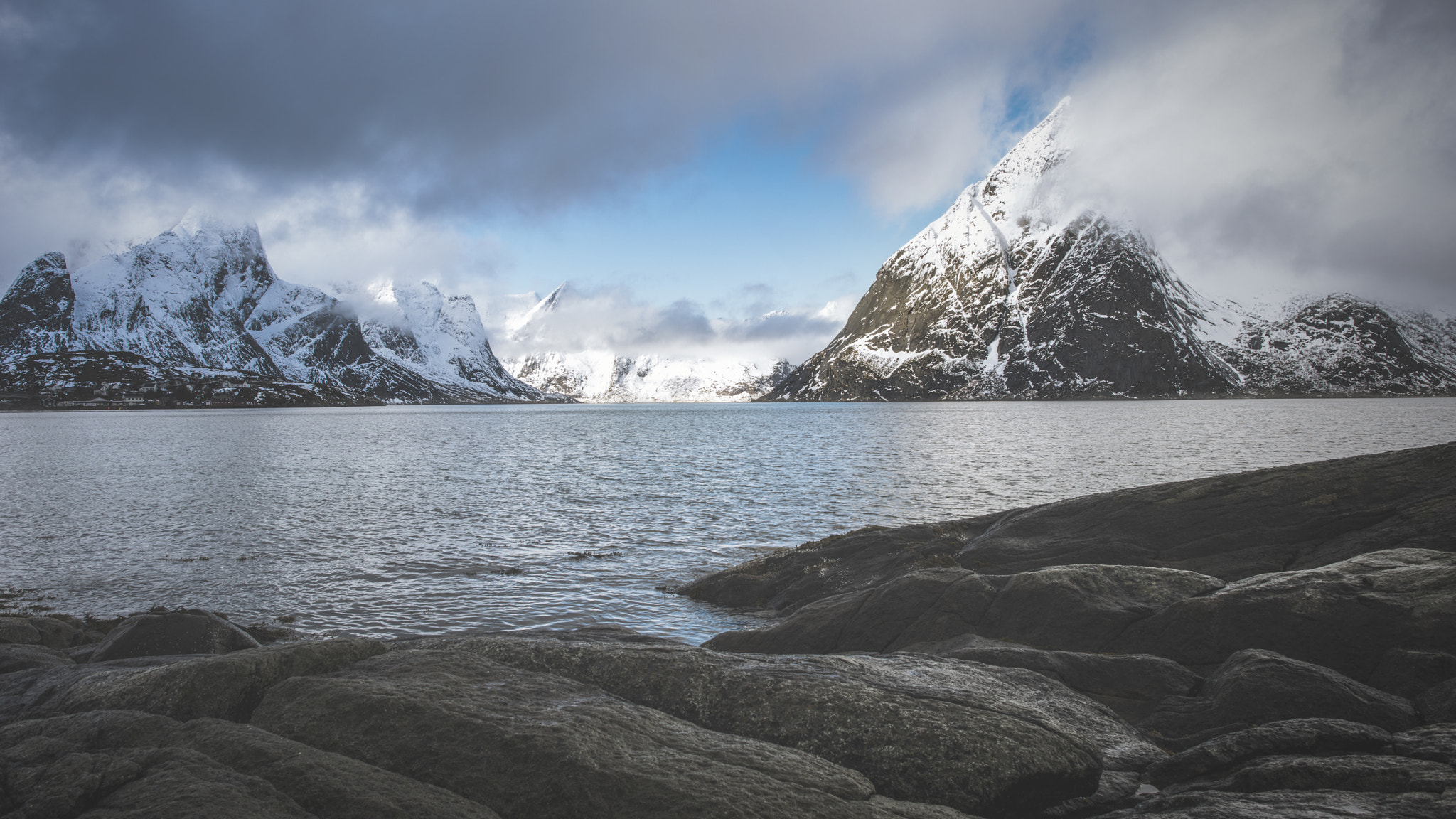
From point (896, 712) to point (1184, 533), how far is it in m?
16.1

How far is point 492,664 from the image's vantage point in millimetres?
9312

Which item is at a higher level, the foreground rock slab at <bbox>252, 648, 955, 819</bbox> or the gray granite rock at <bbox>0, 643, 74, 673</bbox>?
the foreground rock slab at <bbox>252, 648, 955, 819</bbox>

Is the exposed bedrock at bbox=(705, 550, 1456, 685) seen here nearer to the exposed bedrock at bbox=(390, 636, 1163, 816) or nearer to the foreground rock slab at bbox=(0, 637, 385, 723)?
the exposed bedrock at bbox=(390, 636, 1163, 816)

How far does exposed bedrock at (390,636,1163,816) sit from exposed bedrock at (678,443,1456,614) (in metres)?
10.8

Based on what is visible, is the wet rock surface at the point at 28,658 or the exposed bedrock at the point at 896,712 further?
the wet rock surface at the point at 28,658

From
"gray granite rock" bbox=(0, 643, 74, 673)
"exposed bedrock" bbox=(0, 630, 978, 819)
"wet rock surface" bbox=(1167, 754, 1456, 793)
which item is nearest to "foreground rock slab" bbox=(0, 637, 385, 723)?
"exposed bedrock" bbox=(0, 630, 978, 819)

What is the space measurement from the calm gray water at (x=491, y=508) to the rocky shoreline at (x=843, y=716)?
1002 cm

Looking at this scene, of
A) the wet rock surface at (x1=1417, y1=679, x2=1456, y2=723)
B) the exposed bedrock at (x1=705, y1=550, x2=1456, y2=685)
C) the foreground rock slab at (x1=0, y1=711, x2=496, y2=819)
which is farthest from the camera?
the exposed bedrock at (x1=705, y1=550, x2=1456, y2=685)

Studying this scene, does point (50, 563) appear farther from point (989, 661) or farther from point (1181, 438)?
point (1181, 438)

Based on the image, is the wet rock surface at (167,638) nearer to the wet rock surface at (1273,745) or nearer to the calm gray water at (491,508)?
the calm gray water at (491,508)

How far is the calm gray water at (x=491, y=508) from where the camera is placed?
24.5 metres

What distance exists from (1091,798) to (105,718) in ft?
34.1

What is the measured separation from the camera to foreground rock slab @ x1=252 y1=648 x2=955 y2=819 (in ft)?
19.2

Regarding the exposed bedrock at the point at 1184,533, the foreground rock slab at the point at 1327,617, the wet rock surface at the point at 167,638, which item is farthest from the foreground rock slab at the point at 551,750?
the exposed bedrock at the point at 1184,533
